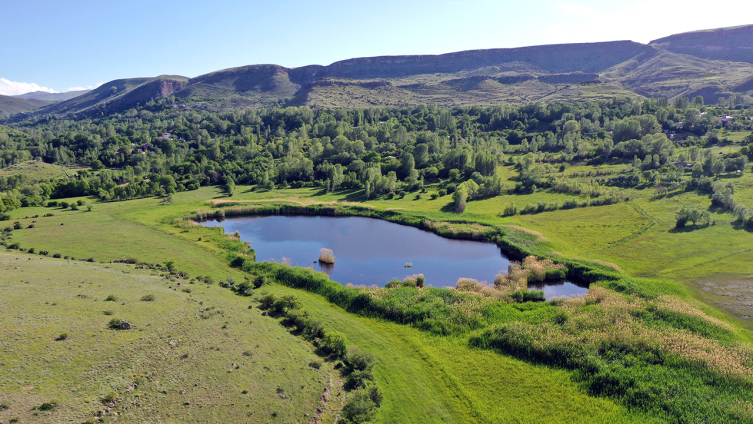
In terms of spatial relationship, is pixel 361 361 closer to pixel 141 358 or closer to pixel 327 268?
pixel 141 358

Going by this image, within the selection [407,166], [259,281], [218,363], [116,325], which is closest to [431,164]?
[407,166]

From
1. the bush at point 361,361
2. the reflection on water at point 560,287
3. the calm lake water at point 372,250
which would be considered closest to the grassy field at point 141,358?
the bush at point 361,361

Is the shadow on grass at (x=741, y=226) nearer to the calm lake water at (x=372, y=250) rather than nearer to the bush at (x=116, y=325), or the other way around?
the calm lake water at (x=372, y=250)

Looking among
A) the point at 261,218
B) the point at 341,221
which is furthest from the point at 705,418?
the point at 261,218

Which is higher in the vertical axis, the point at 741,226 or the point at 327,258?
the point at 741,226

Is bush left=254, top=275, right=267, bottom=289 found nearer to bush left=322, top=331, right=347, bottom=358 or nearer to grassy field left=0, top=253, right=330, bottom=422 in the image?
grassy field left=0, top=253, right=330, bottom=422

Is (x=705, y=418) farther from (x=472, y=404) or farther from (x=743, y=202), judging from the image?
(x=743, y=202)

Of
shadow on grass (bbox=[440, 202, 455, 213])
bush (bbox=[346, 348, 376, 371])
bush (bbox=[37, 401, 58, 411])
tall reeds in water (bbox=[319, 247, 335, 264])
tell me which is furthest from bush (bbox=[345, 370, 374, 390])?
shadow on grass (bbox=[440, 202, 455, 213])

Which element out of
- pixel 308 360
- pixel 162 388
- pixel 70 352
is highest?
pixel 70 352
